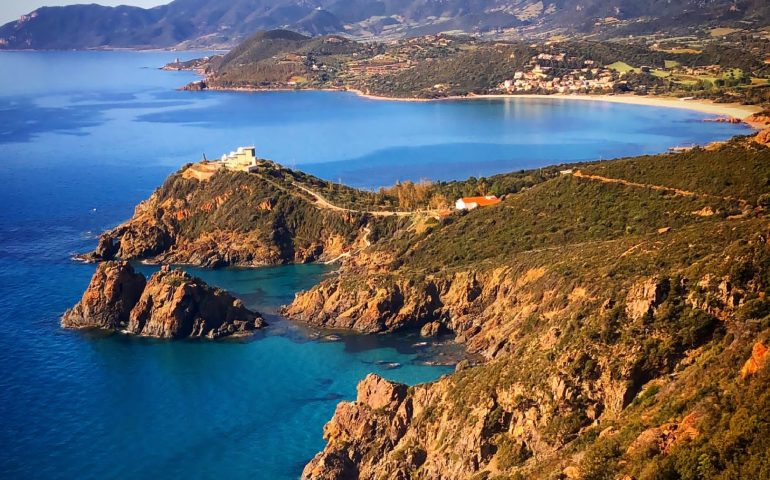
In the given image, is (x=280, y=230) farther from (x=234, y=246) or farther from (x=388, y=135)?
(x=388, y=135)

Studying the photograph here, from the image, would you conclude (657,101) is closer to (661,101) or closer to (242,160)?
(661,101)

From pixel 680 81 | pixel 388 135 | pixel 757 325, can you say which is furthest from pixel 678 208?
pixel 680 81

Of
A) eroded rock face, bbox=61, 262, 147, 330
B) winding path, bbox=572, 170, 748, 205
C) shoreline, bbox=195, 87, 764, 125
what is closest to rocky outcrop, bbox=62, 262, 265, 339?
eroded rock face, bbox=61, 262, 147, 330

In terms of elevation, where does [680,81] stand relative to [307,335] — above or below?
above

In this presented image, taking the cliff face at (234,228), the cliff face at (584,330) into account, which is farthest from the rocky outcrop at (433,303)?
the cliff face at (234,228)

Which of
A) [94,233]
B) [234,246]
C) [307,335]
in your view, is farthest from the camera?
[94,233]

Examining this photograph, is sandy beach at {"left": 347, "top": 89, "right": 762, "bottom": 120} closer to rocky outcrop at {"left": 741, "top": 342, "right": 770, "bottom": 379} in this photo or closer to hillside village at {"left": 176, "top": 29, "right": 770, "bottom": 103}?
hillside village at {"left": 176, "top": 29, "right": 770, "bottom": 103}
